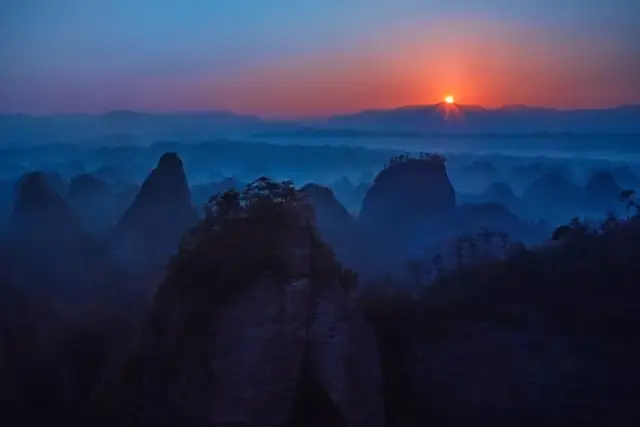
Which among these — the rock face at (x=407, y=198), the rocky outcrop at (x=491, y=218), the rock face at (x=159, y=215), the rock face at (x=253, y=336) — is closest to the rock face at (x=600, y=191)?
the rocky outcrop at (x=491, y=218)

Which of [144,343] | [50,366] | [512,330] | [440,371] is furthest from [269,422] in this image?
[50,366]

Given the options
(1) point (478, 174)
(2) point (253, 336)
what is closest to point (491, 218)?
(2) point (253, 336)

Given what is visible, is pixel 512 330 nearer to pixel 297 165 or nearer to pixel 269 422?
pixel 269 422

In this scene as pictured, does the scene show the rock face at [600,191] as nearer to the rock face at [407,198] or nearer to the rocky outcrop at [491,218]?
the rocky outcrop at [491,218]

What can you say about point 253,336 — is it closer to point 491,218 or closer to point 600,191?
point 491,218

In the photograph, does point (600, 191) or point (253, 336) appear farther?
point (600, 191)

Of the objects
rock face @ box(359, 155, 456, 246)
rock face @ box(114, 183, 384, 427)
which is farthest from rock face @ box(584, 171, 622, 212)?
rock face @ box(114, 183, 384, 427)
